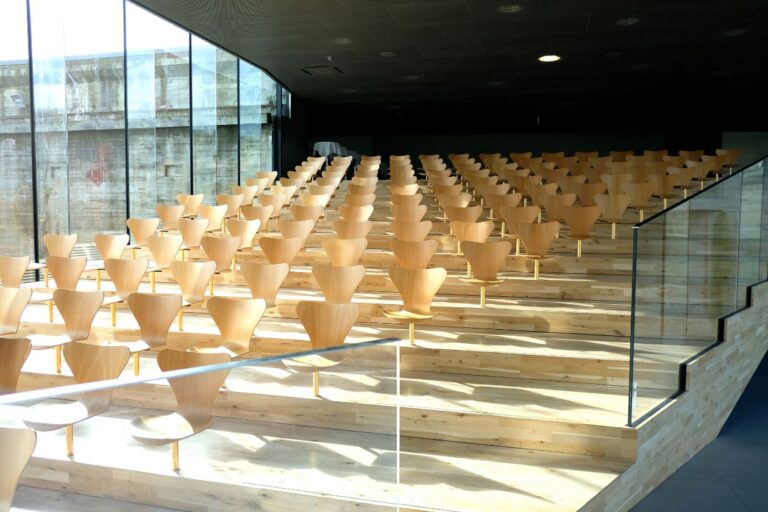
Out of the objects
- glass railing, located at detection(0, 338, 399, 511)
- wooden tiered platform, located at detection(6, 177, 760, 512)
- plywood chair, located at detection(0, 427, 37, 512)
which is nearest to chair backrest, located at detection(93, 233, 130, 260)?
wooden tiered platform, located at detection(6, 177, 760, 512)

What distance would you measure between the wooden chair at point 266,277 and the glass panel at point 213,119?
588cm

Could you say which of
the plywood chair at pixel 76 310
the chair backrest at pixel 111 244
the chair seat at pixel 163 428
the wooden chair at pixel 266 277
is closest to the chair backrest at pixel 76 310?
the plywood chair at pixel 76 310

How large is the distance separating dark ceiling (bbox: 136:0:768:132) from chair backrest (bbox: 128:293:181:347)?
14.9 feet

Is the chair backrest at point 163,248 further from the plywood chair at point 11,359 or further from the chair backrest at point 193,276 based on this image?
the plywood chair at point 11,359

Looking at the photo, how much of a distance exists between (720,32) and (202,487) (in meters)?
8.83

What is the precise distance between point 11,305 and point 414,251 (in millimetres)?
3004

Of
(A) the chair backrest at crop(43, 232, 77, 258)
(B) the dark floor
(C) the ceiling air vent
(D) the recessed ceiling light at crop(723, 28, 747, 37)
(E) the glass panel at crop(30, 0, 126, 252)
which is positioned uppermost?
(C) the ceiling air vent

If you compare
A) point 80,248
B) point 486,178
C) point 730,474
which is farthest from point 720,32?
point 80,248

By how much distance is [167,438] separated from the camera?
248cm

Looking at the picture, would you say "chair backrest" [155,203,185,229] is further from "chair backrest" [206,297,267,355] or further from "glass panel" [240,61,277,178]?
"glass panel" [240,61,277,178]

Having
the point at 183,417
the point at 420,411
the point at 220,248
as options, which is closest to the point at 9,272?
the point at 220,248

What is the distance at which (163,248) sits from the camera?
590 cm

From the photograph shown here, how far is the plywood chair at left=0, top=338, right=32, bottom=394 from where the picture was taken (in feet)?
11.4

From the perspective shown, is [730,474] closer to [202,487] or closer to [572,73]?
[202,487]
